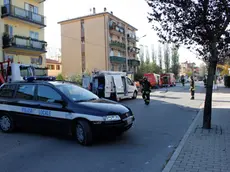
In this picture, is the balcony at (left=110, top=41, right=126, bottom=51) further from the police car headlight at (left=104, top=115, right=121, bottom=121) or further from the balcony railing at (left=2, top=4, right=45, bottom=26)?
the police car headlight at (left=104, top=115, right=121, bottom=121)

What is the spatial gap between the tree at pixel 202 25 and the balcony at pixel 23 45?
67.6 feet

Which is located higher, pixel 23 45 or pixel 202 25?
pixel 23 45

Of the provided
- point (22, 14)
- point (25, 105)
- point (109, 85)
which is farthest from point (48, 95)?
point (22, 14)

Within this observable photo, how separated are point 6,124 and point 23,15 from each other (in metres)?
21.9

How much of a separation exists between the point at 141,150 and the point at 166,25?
406 centimetres

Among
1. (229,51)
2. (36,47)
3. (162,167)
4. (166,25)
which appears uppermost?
(36,47)

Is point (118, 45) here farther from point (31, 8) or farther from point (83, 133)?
point (83, 133)

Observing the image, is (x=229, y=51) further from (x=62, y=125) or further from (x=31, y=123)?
(x=31, y=123)

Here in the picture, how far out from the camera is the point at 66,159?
17.9 feet

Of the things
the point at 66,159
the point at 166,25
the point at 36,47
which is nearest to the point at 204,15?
the point at 166,25

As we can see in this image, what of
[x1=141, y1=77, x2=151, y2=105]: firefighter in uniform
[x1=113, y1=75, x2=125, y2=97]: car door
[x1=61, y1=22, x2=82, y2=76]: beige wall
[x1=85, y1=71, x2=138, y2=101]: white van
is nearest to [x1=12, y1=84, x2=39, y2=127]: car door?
[x1=141, y1=77, x2=151, y2=105]: firefighter in uniform

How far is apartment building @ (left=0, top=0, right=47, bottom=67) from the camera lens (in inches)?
1000

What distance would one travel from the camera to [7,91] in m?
8.33

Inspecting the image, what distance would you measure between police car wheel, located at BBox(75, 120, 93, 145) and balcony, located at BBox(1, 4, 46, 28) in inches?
873
